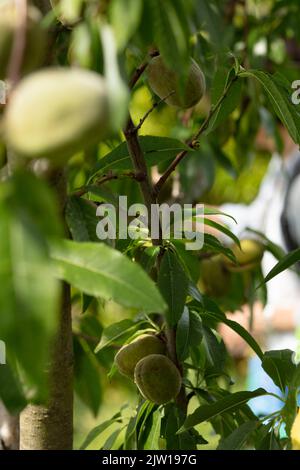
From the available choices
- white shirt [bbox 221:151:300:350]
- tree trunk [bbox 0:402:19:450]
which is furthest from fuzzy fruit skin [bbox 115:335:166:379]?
white shirt [bbox 221:151:300:350]

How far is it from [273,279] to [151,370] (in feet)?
3.93

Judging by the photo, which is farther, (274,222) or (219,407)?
(274,222)

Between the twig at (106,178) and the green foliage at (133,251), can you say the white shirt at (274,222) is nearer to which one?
the green foliage at (133,251)

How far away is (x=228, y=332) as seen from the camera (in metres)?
2.03

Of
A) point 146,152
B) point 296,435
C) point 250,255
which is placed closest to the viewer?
point 296,435

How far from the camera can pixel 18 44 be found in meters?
0.33

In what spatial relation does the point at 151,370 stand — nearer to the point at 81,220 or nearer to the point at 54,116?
the point at 81,220

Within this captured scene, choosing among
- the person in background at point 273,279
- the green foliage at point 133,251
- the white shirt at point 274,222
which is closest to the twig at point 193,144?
the green foliage at point 133,251

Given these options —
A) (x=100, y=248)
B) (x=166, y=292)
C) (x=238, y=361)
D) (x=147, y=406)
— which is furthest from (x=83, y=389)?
(x=238, y=361)

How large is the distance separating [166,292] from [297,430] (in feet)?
0.43

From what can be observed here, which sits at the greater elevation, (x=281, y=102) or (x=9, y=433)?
(x=281, y=102)

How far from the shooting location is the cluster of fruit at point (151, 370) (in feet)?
1.82

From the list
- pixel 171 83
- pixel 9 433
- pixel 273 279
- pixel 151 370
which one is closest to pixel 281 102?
pixel 171 83

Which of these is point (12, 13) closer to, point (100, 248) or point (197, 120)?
point (100, 248)
